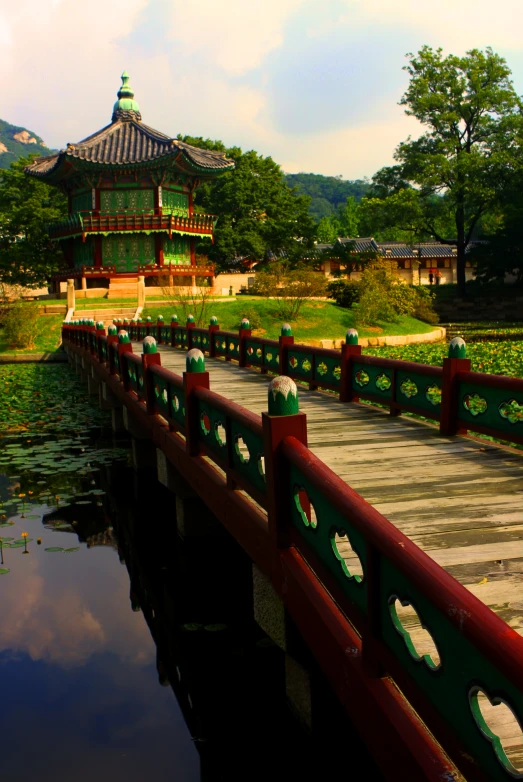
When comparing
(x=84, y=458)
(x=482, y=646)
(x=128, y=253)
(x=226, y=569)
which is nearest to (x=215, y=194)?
(x=128, y=253)

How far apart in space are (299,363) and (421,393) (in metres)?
3.71

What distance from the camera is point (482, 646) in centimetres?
194

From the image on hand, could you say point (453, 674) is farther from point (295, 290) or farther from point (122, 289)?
point (122, 289)

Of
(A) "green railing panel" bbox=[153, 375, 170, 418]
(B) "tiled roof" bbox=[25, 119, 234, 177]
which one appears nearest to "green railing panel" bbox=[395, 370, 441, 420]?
(A) "green railing panel" bbox=[153, 375, 170, 418]

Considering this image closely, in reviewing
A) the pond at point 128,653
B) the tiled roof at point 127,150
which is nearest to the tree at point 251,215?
the tiled roof at point 127,150

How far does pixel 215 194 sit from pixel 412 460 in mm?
49750

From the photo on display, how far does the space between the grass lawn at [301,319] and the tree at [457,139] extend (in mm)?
15245

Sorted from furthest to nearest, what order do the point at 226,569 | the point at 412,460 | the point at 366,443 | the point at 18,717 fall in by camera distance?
the point at 226,569, the point at 366,443, the point at 412,460, the point at 18,717

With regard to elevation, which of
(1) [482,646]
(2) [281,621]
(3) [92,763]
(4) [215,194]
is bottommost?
(3) [92,763]

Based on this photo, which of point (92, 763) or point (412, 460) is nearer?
point (92, 763)

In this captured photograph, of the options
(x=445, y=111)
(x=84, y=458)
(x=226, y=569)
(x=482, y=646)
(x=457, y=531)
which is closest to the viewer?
(x=482, y=646)

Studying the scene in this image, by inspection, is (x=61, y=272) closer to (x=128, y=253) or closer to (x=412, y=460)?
(x=128, y=253)

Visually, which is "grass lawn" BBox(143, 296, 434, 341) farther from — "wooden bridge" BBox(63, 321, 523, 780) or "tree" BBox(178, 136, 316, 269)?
"wooden bridge" BBox(63, 321, 523, 780)

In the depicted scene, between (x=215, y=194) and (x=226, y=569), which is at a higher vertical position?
(x=215, y=194)
